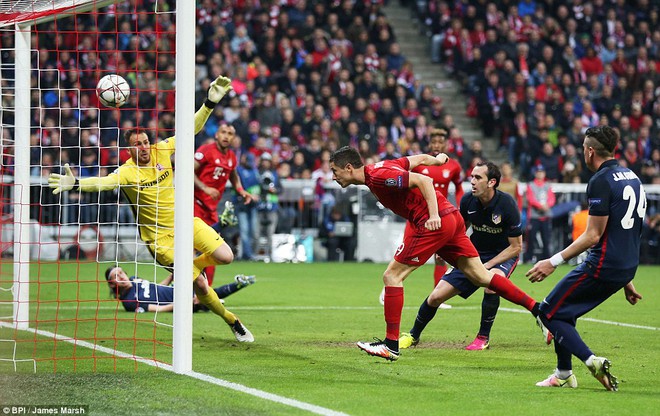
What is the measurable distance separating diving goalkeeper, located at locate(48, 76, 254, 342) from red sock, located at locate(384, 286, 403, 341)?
204cm

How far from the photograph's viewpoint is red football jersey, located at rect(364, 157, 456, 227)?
343 inches

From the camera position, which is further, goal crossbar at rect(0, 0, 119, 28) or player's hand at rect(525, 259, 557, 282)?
goal crossbar at rect(0, 0, 119, 28)

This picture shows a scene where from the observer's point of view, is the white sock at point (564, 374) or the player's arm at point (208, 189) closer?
the white sock at point (564, 374)

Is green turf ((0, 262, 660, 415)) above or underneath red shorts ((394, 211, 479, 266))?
underneath

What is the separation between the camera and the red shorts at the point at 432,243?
895 cm

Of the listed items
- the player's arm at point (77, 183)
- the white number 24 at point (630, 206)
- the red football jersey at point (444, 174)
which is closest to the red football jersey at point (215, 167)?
the red football jersey at point (444, 174)

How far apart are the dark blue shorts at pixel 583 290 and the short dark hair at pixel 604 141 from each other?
842 mm

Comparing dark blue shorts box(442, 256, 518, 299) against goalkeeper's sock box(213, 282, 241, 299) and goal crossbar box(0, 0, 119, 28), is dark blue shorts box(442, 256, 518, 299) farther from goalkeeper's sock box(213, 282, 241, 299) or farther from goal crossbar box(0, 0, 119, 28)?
goal crossbar box(0, 0, 119, 28)

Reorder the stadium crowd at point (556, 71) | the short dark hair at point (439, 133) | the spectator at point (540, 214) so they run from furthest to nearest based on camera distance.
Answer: the stadium crowd at point (556, 71)
the spectator at point (540, 214)
the short dark hair at point (439, 133)

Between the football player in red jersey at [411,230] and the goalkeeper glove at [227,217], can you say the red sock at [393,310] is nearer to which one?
the football player in red jersey at [411,230]

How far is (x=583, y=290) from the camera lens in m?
7.55

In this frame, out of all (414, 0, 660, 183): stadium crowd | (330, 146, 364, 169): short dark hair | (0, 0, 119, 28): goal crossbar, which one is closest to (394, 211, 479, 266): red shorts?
(330, 146, 364, 169): short dark hair

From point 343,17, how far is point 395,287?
20227mm

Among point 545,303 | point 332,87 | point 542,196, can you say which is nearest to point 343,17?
point 332,87
